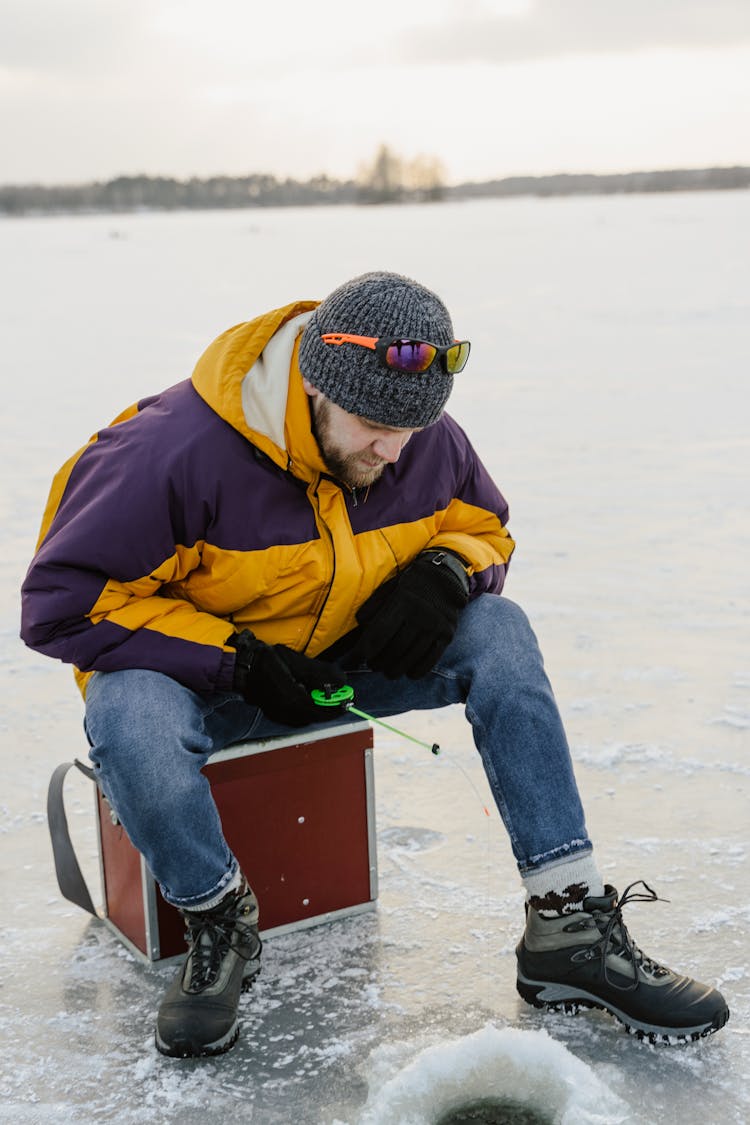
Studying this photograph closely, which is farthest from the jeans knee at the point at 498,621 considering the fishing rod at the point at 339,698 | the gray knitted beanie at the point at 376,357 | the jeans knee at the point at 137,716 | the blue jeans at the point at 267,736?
the jeans knee at the point at 137,716

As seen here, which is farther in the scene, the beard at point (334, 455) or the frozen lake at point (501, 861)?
the beard at point (334, 455)

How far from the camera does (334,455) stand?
2.03 m

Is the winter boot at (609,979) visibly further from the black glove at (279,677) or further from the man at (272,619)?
the black glove at (279,677)

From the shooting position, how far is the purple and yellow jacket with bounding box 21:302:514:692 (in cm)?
193

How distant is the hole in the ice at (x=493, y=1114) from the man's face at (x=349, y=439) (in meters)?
0.95

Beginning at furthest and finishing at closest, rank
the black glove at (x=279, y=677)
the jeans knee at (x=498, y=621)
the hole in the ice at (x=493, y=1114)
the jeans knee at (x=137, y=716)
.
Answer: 1. the jeans knee at (x=498, y=621)
2. the black glove at (x=279, y=677)
3. the jeans knee at (x=137, y=716)
4. the hole in the ice at (x=493, y=1114)

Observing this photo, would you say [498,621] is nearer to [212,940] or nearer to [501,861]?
[501,861]

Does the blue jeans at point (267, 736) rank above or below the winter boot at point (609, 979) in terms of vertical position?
above

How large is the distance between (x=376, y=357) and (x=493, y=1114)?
1.09 m

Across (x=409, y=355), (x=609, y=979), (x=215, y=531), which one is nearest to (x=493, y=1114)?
(x=609, y=979)

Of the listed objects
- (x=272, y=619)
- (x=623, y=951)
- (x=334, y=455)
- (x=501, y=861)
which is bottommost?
(x=501, y=861)

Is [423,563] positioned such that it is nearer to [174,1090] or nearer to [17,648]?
[174,1090]

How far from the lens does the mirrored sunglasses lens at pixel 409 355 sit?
1921mm

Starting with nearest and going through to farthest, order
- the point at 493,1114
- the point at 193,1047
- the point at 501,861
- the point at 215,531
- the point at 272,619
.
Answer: the point at 493,1114, the point at 193,1047, the point at 215,531, the point at 272,619, the point at 501,861
